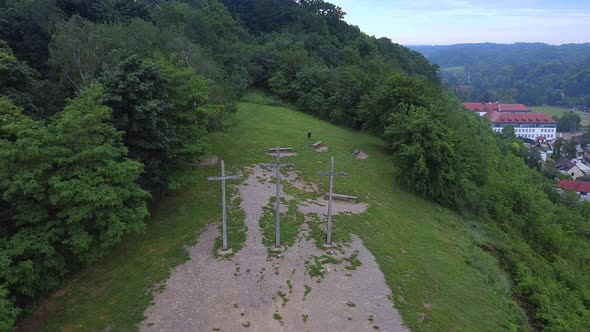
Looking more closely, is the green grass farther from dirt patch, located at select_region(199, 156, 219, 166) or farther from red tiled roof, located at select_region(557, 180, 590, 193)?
dirt patch, located at select_region(199, 156, 219, 166)

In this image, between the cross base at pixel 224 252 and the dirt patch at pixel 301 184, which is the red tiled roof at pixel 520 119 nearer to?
the dirt patch at pixel 301 184

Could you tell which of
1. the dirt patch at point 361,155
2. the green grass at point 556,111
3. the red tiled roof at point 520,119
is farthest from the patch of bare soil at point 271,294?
the green grass at point 556,111

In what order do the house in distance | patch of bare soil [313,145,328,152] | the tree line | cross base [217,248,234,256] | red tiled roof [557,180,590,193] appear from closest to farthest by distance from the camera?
the tree line → cross base [217,248,234,256] → patch of bare soil [313,145,328,152] → red tiled roof [557,180,590,193] → the house in distance

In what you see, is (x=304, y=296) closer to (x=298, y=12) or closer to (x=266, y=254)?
(x=266, y=254)

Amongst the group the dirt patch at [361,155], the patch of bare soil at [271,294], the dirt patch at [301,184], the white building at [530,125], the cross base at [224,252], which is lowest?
the white building at [530,125]

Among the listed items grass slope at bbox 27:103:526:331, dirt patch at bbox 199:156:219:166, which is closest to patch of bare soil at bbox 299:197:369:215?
grass slope at bbox 27:103:526:331

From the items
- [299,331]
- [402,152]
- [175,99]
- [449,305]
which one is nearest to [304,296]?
[299,331]

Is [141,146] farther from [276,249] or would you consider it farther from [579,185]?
[579,185]
